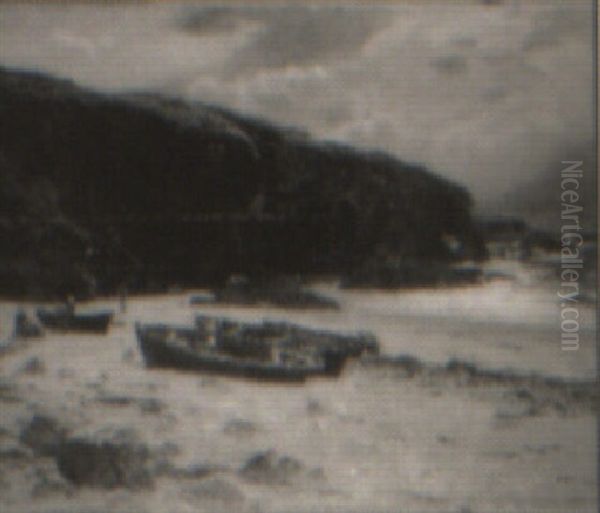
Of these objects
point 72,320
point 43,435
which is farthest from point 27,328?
point 43,435

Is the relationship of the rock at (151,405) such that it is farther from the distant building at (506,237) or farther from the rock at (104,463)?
the distant building at (506,237)

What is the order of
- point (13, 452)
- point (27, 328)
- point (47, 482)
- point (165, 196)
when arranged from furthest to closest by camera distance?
point (165, 196)
point (27, 328)
point (13, 452)
point (47, 482)

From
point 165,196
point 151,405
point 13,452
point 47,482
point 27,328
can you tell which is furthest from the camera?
point 165,196

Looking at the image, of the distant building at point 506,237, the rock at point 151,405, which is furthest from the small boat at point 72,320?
the distant building at point 506,237

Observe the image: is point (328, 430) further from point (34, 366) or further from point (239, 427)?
point (34, 366)

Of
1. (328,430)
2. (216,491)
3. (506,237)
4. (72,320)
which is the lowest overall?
(216,491)

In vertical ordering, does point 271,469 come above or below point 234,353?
below
